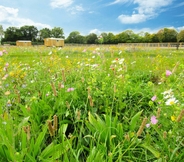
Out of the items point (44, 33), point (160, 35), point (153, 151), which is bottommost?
point (153, 151)

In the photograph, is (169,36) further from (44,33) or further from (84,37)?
(44,33)

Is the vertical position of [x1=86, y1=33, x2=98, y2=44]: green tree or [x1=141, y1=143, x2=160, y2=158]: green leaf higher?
[x1=86, y1=33, x2=98, y2=44]: green tree

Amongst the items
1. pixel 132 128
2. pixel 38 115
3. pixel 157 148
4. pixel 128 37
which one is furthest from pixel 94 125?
pixel 128 37

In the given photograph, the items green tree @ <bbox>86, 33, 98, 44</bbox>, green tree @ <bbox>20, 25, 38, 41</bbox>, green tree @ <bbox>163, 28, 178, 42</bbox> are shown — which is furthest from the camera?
green tree @ <bbox>20, 25, 38, 41</bbox>

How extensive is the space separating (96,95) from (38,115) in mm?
615

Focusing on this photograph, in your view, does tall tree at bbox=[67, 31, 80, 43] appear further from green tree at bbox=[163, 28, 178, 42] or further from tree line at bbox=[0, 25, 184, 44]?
green tree at bbox=[163, 28, 178, 42]

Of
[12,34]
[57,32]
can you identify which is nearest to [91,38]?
[57,32]

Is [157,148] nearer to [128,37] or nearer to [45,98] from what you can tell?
[45,98]

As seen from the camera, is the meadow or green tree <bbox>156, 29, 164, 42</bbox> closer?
the meadow

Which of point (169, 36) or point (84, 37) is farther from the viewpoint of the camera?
point (84, 37)

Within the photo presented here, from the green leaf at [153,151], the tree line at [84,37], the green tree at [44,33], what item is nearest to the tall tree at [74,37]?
the tree line at [84,37]

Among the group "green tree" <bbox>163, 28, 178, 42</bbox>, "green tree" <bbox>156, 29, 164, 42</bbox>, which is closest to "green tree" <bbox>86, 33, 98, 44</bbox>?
"green tree" <bbox>156, 29, 164, 42</bbox>

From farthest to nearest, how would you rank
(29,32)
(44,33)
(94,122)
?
(29,32) < (44,33) < (94,122)

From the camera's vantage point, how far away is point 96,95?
2.00m
